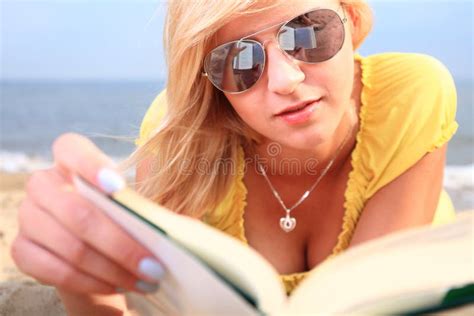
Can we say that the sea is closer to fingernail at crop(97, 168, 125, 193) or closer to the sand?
the sand

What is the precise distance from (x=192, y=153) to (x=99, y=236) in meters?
1.09

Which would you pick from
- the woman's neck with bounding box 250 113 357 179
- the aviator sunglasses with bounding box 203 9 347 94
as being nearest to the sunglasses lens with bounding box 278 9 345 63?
the aviator sunglasses with bounding box 203 9 347 94

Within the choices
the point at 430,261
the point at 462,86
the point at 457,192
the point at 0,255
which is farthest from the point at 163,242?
the point at 462,86

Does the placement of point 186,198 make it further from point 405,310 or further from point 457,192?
point 457,192

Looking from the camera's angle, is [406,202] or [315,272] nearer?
[315,272]

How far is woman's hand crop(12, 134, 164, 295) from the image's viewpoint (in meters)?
1.11

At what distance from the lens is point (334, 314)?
940 mm

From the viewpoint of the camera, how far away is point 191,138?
7.11 feet

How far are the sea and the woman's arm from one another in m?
0.82

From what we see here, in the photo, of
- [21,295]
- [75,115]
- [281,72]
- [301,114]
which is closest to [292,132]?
[301,114]

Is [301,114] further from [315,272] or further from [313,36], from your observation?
[315,272]

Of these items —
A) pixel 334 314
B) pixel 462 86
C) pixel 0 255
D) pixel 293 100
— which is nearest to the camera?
pixel 334 314

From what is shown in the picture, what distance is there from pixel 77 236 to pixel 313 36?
958 mm

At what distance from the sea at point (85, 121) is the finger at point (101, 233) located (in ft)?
2.68
